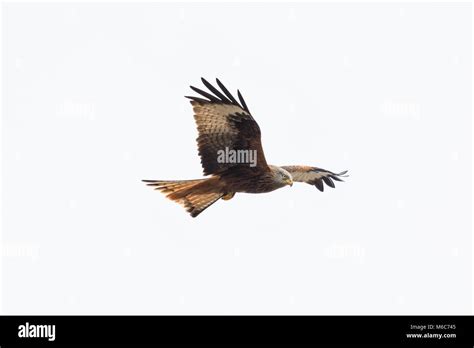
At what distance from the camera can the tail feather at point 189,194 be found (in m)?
10.1

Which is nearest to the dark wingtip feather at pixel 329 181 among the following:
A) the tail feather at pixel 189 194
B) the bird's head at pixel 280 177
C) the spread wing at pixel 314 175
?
the spread wing at pixel 314 175

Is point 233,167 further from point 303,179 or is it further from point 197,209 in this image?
point 303,179

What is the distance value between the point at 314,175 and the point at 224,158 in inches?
83.3

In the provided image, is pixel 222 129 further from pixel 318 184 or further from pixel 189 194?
pixel 318 184

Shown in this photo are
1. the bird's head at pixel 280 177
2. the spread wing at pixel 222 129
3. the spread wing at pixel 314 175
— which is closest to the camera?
the spread wing at pixel 222 129

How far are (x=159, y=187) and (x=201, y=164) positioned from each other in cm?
56

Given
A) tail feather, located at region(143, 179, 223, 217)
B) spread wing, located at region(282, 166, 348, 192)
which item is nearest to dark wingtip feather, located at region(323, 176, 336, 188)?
spread wing, located at region(282, 166, 348, 192)

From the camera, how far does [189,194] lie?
10.3m

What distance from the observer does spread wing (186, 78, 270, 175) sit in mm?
9656

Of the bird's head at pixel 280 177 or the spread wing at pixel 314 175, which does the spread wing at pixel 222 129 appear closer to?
the bird's head at pixel 280 177

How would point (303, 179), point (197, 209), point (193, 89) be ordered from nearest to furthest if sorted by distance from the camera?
point (193, 89), point (197, 209), point (303, 179)

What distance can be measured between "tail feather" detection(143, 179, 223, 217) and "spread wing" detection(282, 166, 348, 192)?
1.61m

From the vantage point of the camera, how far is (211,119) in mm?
9820
